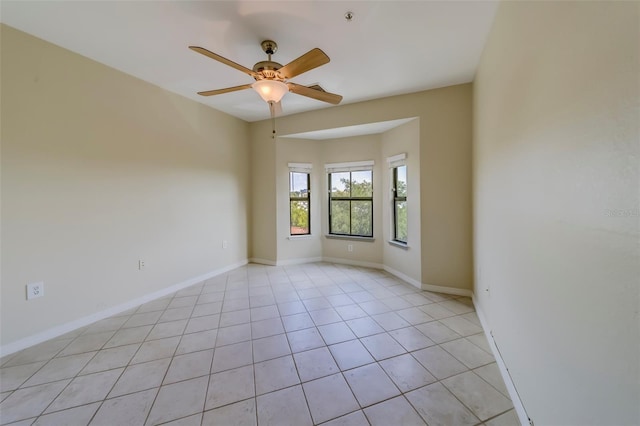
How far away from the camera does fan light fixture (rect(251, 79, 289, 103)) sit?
206 cm

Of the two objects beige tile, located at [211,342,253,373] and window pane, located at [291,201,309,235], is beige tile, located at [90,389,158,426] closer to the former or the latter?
beige tile, located at [211,342,253,373]

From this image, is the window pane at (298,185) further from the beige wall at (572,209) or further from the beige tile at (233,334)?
the beige wall at (572,209)

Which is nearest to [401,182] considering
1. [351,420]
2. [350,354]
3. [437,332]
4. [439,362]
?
[437,332]

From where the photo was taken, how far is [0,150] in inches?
75.3

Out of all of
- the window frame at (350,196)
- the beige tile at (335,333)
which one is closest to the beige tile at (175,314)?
the beige tile at (335,333)

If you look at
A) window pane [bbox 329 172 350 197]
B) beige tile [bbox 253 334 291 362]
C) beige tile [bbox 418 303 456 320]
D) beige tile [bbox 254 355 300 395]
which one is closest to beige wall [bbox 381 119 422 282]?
beige tile [bbox 418 303 456 320]

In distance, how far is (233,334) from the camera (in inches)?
88.1

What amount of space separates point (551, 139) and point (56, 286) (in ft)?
12.6

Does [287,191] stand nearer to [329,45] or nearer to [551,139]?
[329,45]

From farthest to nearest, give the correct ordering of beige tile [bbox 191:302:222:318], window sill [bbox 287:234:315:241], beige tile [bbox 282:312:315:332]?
window sill [bbox 287:234:315:241]
beige tile [bbox 191:302:222:318]
beige tile [bbox 282:312:315:332]

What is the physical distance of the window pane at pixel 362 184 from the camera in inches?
169

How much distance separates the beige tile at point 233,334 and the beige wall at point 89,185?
1419mm

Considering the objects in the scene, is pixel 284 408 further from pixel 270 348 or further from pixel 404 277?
pixel 404 277

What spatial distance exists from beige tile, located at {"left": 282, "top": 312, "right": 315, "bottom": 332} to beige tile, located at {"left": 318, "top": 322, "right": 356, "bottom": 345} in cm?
15
